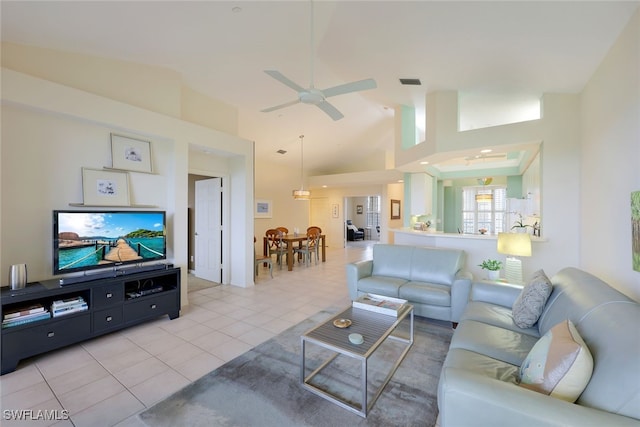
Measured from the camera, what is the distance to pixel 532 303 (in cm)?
220

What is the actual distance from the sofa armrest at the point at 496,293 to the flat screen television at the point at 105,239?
3.72m

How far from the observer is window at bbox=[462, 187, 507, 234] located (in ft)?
28.7

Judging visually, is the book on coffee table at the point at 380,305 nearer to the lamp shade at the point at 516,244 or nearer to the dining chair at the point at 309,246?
the lamp shade at the point at 516,244

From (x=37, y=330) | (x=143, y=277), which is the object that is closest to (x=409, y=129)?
(x=143, y=277)

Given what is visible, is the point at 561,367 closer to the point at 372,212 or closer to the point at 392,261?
the point at 392,261

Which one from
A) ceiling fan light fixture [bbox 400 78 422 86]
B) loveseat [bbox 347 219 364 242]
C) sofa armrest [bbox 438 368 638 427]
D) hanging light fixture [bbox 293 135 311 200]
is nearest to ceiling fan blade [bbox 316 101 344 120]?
ceiling fan light fixture [bbox 400 78 422 86]

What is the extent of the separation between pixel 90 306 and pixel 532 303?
403cm

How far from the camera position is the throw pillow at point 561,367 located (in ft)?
4.08

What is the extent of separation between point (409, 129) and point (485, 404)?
5246 millimetres

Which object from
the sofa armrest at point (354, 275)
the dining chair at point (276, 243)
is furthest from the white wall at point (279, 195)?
the sofa armrest at point (354, 275)

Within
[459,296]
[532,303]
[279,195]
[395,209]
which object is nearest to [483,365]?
[532,303]

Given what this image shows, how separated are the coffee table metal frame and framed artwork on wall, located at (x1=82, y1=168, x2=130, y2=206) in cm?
285

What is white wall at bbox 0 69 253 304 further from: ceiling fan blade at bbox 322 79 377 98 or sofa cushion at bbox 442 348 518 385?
sofa cushion at bbox 442 348 518 385

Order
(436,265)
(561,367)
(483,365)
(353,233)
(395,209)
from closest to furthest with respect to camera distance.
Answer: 1. (561,367)
2. (483,365)
3. (436,265)
4. (395,209)
5. (353,233)
